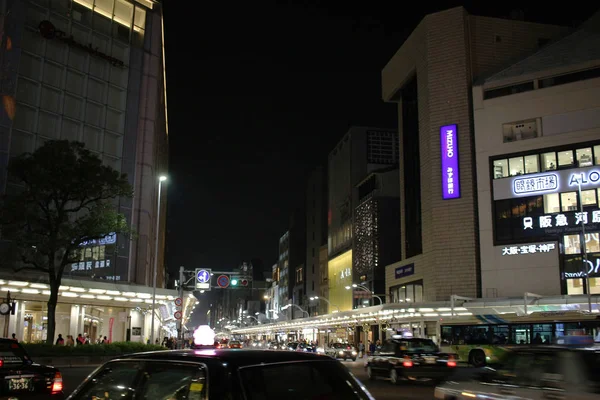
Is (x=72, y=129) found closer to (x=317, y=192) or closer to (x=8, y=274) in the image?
(x=8, y=274)

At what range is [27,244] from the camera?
1184 inches

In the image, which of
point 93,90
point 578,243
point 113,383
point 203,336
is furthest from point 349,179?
point 113,383

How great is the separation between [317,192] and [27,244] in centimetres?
9844

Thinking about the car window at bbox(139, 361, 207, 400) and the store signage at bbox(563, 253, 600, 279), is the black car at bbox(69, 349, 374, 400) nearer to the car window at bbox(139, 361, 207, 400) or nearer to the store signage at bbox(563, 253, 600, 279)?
the car window at bbox(139, 361, 207, 400)

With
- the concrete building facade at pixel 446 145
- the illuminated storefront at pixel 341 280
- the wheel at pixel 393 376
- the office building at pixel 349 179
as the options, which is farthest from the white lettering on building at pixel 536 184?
the illuminated storefront at pixel 341 280

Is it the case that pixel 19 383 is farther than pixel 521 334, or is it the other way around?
pixel 521 334

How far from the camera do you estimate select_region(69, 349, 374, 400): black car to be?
4195mm

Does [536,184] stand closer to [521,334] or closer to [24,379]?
[521,334]

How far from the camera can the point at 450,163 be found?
54.8 metres

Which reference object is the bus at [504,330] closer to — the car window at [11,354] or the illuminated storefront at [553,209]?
the illuminated storefront at [553,209]

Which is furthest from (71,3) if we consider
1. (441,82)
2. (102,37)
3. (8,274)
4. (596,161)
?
(596,161)

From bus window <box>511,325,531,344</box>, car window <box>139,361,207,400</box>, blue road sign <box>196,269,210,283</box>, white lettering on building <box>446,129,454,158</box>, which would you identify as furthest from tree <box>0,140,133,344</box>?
white lettering on building <box>446,129,454,158</box>

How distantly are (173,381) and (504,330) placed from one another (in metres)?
30.5

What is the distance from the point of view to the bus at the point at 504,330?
3109 cm
